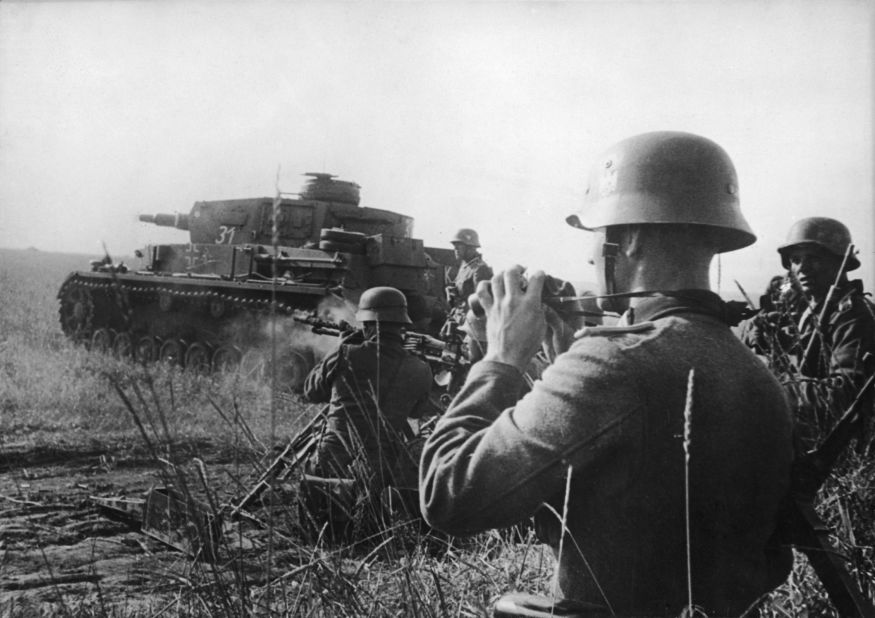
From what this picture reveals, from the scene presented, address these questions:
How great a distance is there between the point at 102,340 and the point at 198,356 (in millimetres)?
3413

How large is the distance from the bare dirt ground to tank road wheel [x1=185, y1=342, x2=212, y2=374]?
561cm

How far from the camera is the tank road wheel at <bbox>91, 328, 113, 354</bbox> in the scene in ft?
54.5

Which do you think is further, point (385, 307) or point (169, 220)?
point (169, 220)

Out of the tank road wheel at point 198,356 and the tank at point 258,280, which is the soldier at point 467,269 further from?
the tank road wheel at point 198,356

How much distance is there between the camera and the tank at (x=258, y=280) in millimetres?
13047

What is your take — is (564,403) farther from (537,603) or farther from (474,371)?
(537,603)

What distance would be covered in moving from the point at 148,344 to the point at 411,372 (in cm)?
1060

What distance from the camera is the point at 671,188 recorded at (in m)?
2.06

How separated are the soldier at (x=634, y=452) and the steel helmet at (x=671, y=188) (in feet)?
0.13

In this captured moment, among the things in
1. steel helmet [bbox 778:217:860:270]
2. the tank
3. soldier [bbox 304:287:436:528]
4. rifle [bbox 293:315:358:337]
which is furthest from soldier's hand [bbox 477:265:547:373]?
the tank

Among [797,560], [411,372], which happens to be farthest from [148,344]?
[797,560]

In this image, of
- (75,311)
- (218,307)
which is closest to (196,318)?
(218,307)

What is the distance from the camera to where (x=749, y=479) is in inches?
71.0

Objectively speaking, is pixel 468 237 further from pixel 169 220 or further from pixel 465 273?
pixel 169 220
